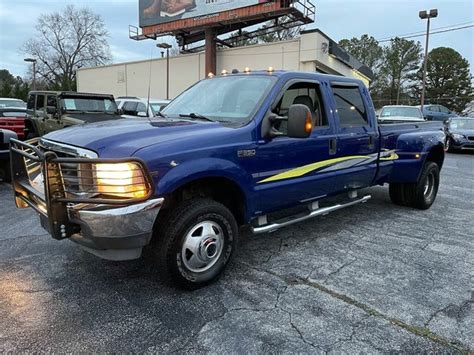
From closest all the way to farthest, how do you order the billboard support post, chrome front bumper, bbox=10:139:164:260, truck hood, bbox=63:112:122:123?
chrome front bumper, bbox=10:139:164:260
truck hood, bbox=63:112:122:123
the billboard support post

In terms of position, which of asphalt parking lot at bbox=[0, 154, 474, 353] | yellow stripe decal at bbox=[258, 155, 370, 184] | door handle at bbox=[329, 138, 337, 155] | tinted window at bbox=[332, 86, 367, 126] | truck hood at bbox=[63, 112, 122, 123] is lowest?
asphalt parking lot at bbox=[0, 154, 474, 353]

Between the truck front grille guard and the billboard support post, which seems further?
the billboard support post

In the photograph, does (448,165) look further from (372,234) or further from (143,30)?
(143,30)

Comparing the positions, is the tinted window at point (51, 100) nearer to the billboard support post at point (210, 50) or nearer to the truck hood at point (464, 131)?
the truck hood at point (464, 131)

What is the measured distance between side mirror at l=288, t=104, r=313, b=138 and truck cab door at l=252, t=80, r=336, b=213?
1.04ft

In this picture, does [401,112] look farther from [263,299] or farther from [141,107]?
[263,299]

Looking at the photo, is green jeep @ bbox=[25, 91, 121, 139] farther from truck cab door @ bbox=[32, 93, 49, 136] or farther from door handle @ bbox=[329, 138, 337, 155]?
door handle @ bbox=[329, 138, 337, 155]

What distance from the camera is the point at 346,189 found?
485 centimetres

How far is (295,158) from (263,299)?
146 cm

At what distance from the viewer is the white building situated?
73.2 ft

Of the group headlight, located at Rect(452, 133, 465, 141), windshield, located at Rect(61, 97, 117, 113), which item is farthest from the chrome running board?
headlight, located at Rect(452, 133, 465, 141)

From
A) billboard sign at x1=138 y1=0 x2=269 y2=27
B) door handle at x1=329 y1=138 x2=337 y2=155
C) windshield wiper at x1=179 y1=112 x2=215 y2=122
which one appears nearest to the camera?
windshield wiper at x1=179 y1=112 x2=215 y2=122

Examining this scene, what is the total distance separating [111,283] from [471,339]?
2.83 m

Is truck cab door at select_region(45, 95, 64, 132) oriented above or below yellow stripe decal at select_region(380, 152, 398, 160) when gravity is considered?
above
